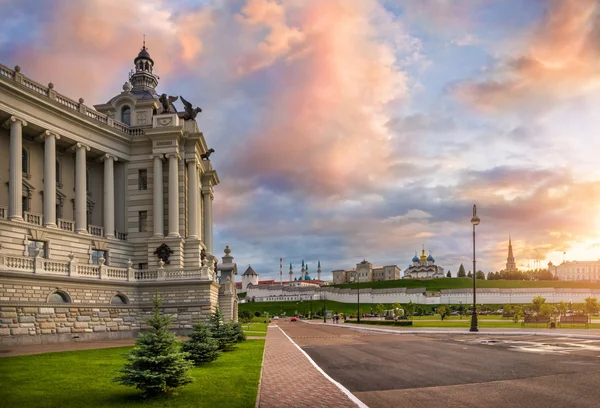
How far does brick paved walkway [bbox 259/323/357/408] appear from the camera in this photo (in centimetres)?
1195

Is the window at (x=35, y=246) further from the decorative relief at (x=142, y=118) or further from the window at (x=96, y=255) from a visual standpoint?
the decorative relief at (x=142, y=118)

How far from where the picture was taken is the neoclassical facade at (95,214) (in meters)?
34.7

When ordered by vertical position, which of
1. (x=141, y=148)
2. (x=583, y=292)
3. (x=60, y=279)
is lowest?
(x=583, y=292)

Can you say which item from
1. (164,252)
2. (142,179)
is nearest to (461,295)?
(142,179)

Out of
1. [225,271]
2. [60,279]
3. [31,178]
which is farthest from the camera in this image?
[225,271]

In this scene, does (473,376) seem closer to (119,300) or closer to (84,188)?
(119,300)

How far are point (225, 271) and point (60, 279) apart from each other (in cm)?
2976

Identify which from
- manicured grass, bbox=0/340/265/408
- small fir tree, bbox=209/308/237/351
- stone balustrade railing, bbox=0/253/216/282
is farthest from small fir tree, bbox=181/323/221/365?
stone balustrade railing, bbox=0/253/216/282

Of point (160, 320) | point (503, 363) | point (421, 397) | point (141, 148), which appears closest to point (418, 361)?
point (503, 363)

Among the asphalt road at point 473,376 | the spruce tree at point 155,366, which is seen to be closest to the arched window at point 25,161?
the asphalt road at point 473,376

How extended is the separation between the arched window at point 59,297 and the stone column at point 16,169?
25.5 ft

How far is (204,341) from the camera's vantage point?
2019 centimetres

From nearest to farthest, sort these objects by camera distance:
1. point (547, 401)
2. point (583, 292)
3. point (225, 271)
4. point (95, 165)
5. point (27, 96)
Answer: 1. point (547, 401)
2. point (27, 96)
3. point (95, 165)
4. point (225, 271)
5. point (583, 292)

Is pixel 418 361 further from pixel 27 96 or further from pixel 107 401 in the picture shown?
pixel 27 96
